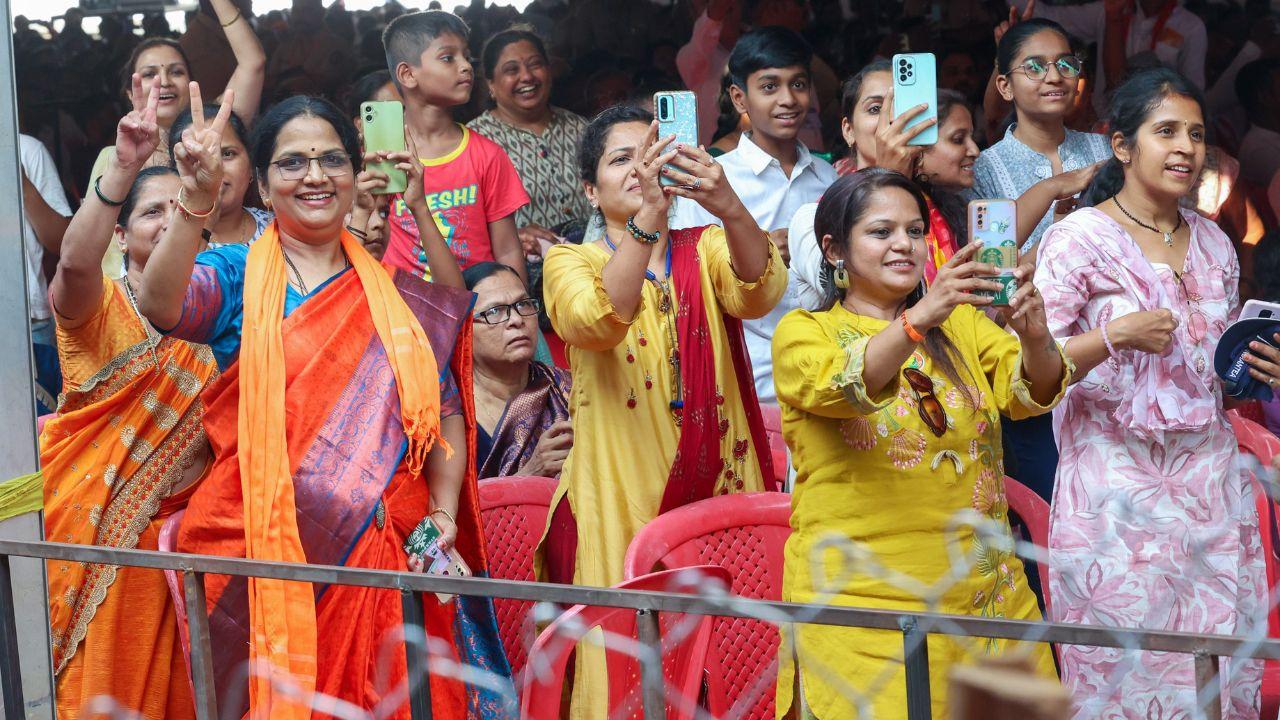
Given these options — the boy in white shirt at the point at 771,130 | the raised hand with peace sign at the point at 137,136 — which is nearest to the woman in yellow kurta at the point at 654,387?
the raised hand with peace sign at the point at 137,136

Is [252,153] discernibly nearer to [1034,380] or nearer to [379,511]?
[379,511]

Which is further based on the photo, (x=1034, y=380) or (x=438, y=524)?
(x=438, y=524)

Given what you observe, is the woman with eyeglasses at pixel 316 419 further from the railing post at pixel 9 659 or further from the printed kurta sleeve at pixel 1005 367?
the printed kurta sleeve at pixel 1005 367

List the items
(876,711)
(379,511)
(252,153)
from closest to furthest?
1. (876,711)
2. (379,511)
3. (252,153)

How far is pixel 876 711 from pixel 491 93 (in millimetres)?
3002

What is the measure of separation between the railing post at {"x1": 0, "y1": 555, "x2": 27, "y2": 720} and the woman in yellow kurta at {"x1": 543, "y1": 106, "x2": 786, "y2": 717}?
3.29ft

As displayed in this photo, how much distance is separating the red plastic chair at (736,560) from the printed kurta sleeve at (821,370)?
0.40 meters

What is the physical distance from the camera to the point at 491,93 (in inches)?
187

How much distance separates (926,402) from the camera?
2365 mm

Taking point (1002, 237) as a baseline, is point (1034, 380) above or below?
below

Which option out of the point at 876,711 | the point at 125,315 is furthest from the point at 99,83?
the point at 876,711

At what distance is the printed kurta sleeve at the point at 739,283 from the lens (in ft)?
9.34

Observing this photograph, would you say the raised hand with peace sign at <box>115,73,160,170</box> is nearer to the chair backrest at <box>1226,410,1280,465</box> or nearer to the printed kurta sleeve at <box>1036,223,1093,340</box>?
the printed kurta sleeve at <box>1036,223,1093,340</box>

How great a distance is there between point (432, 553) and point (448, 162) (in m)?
1.83
